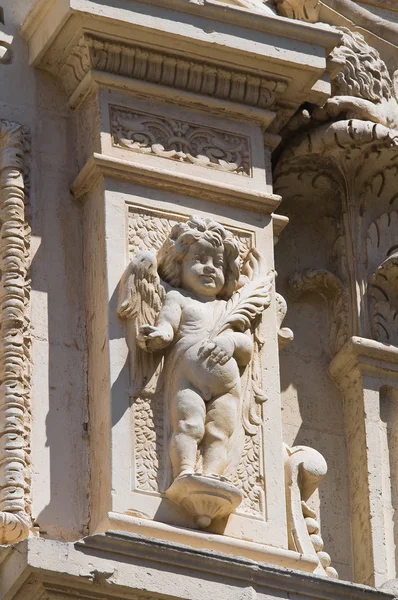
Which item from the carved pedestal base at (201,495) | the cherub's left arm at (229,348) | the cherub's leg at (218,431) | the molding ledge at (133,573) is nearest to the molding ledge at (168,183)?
the cherub's left arm at (229,348)

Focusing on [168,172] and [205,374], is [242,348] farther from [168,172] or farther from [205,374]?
[168,172]

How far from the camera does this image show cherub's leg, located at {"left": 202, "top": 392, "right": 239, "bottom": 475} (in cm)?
1032

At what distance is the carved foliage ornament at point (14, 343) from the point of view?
10133mm

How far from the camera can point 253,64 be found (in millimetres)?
11094

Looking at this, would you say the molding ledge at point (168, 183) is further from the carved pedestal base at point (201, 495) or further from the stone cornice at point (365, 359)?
the carved pedestal base at point (201, 495)

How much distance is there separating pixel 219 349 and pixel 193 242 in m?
0.41

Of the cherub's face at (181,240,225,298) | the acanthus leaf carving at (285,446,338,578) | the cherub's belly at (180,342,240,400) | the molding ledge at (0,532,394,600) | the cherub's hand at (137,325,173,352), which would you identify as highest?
the cherub's face at (181,240,225,298)

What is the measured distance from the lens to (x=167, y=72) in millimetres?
11000

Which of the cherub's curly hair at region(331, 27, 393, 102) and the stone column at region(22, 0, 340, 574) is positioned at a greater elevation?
the cherub's curly hair at region(331, 27, 393, 102)

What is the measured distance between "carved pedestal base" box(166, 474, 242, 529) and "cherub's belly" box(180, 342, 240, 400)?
13.3 inches

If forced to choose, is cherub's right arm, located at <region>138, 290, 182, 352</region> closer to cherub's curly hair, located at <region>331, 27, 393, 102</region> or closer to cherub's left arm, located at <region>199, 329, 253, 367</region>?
cherub's left arm, located at <region>199, 329, 253, 367</region>

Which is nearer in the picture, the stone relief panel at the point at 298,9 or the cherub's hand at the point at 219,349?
the cherub's hand at the point at 219,349

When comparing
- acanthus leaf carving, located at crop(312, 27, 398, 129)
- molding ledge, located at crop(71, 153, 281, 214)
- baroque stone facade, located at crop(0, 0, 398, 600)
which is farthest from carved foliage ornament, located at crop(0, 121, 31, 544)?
acanthus leaf carving, located at crop(312, 27, 398, 129)

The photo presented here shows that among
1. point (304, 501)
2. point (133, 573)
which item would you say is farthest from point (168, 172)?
point (133, 573)
